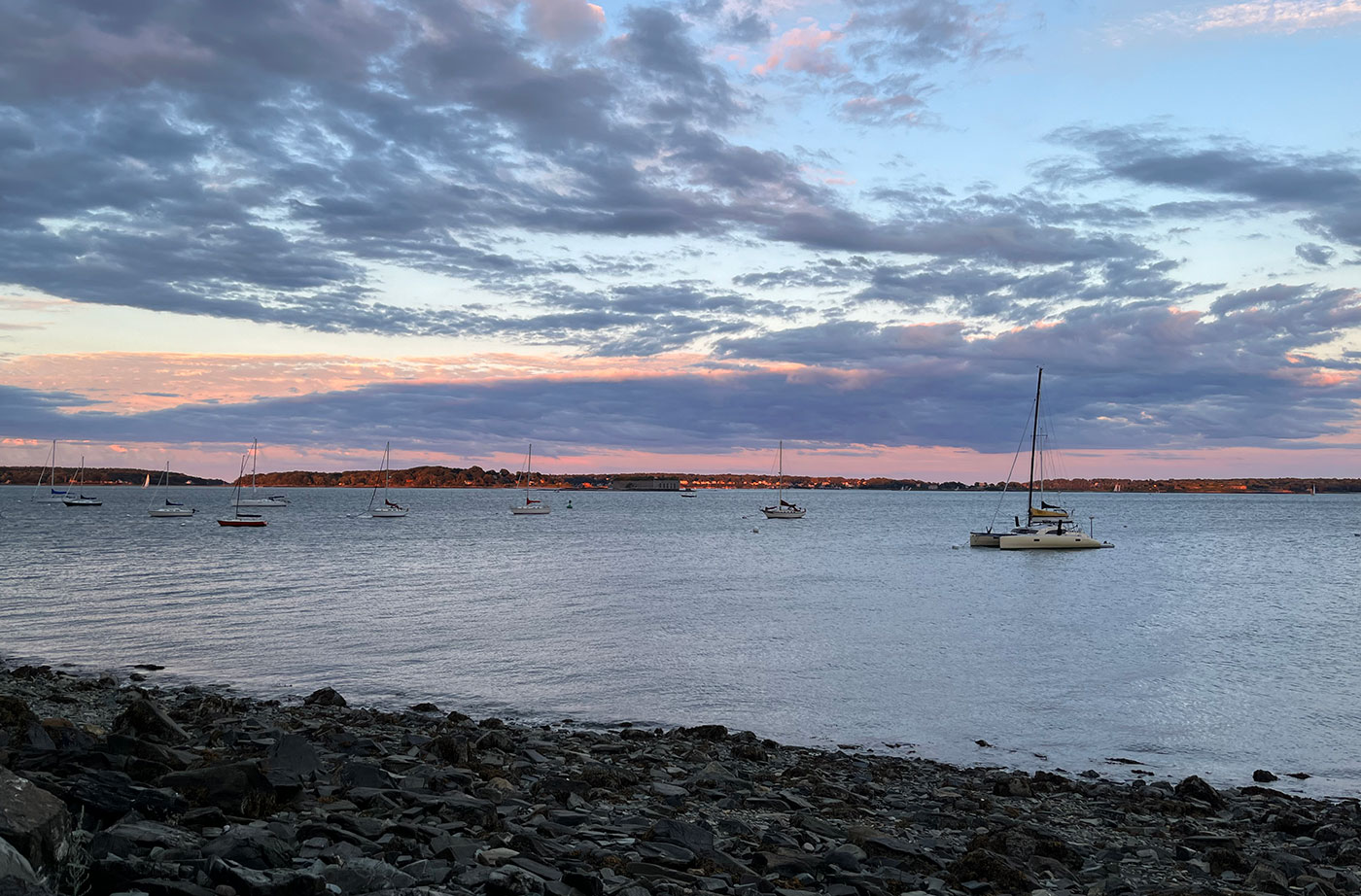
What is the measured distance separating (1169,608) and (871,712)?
29.3 meters

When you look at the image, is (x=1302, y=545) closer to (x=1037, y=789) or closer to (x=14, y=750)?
(x=1037, y=789)

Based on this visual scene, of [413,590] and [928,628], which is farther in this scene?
[413,590]

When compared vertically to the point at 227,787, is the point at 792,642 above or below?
below

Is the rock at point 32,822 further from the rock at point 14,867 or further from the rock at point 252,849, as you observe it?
the rock at point 252,849

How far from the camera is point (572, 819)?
36.8ft

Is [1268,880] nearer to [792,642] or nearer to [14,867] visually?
[14,867]

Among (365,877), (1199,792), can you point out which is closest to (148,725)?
(365,877)

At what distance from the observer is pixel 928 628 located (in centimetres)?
3728

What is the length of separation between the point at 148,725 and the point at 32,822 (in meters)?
6.64

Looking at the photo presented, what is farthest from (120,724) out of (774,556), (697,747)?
(774,556)

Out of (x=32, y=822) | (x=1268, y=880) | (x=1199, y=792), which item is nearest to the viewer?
(x=32, y=822)

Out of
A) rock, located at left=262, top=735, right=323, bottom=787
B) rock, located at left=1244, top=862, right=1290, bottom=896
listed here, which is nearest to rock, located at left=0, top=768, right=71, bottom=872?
rock, located at left=262, top=735, right=323, bottom=787

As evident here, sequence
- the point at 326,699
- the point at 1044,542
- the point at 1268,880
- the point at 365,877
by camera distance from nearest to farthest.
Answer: the point at 365,877 < the point at 1268,880 < the point at 326,699 < the point at 1044,542

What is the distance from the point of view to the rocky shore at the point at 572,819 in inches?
301
